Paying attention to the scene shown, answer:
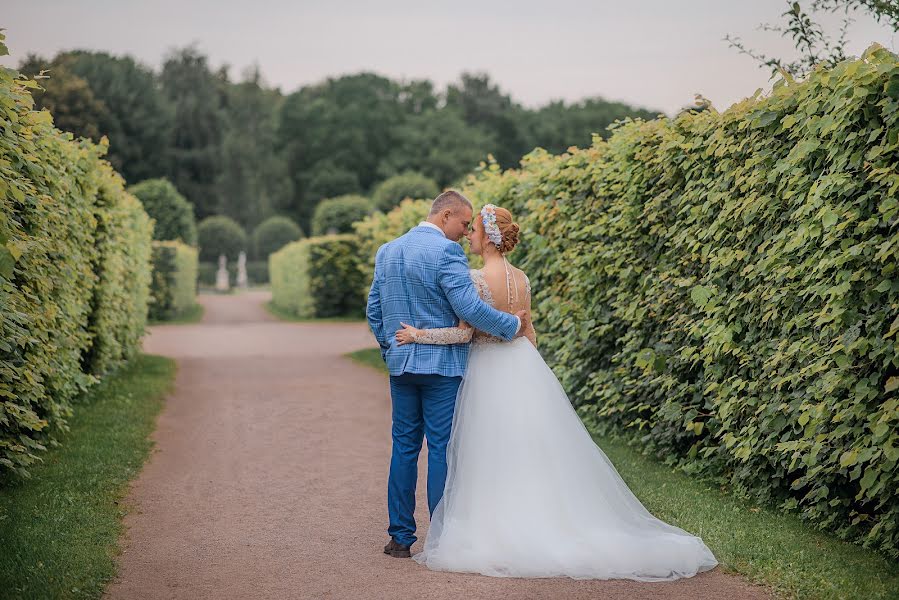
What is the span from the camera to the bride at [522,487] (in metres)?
4.58

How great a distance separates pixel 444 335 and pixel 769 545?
6.89 feet

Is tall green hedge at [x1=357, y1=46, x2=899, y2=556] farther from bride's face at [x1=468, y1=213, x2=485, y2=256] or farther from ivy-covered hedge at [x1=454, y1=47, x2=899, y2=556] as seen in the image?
bride's face at [x1=468, y1=213, x2=485, y2=256]

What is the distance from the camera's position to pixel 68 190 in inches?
321

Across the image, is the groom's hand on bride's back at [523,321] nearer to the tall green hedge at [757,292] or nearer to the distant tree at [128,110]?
the tall green hedge at [757,292]

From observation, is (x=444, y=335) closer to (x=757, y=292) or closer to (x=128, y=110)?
(x=757, y=292)

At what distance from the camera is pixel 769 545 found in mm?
4914

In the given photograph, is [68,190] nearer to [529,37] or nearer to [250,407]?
[250,407]

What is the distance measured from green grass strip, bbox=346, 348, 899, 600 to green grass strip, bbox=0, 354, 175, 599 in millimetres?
3234

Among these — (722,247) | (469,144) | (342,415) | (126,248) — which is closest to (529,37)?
(126,248)

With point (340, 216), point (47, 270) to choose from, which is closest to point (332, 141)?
point (340, 216)

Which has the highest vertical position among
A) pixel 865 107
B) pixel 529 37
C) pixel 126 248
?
pixel 529 37

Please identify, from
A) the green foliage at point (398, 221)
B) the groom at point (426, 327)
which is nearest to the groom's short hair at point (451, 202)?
the groom at point (426, 327)

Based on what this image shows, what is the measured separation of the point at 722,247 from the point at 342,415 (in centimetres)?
537

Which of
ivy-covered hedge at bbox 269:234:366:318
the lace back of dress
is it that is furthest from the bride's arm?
ivy-covered hedge at bbox 269:234:366:318
